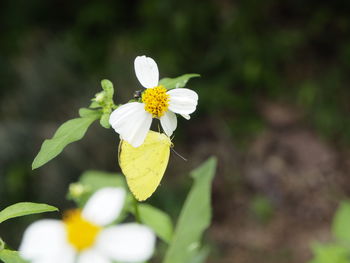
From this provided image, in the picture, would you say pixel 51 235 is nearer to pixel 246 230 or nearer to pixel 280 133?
pixel 246 230

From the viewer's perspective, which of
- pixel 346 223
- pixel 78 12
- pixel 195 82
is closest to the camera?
pixel 346 223

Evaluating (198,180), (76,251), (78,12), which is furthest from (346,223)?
(78,12)

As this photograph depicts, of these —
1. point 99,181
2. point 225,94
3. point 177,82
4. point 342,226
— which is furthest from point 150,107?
point 225,94

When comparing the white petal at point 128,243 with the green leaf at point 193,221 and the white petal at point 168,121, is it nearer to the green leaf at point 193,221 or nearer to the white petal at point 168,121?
the white petal at point 168,121

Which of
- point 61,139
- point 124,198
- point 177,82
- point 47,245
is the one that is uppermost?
point 177,82

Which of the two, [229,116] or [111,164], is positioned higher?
[229,116]

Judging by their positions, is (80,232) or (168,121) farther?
(168,121)

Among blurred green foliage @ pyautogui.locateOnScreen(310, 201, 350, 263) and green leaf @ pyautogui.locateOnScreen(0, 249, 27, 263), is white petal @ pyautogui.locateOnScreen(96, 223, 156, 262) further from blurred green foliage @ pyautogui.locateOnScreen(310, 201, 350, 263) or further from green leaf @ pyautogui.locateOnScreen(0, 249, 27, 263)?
blurred green foliage @ pyautogui.locateOnScreen(310, 201, 350, 263)

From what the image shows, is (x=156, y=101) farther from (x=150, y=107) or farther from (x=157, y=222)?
(x=157, y=222)
